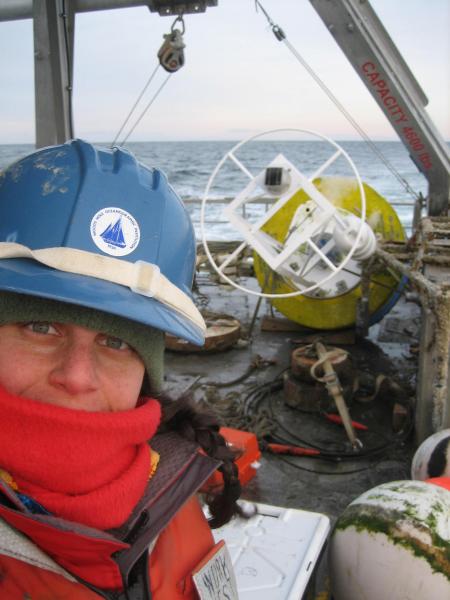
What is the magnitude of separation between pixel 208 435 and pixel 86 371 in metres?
0.59

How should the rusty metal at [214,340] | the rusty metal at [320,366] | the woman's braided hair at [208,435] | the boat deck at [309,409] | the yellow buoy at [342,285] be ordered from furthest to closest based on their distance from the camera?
the yellow buoy at [342,285]
the rusty metal at [214,340]
the rusty metal at [320,366]
the boat deck at [309,409]
the woman's braided hair at [208,435]

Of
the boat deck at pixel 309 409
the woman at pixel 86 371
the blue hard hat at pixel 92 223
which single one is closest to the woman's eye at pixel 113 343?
the woman at pixel 86 371

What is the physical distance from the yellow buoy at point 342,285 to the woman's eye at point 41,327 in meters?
5.20

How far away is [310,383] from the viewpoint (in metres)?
5.04

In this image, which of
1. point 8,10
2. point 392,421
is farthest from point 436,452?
point 8,10

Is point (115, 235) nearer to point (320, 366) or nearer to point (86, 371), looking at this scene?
point (86, 371)

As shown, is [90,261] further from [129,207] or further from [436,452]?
[436,452]

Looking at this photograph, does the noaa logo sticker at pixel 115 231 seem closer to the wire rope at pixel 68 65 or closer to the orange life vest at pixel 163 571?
the orange life vest at pixel 163 571

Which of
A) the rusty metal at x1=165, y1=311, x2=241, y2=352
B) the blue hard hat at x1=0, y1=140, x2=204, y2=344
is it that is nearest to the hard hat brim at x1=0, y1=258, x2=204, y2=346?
the blue hard hat at x1=0, y1=140, x2=204, y2=344

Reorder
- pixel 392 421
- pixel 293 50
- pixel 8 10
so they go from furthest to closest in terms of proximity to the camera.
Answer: pixel 293 50 → pixel 392 421 → pixel 8 10

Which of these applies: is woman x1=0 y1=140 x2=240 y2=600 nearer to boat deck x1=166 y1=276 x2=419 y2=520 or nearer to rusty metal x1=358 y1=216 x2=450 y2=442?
boat deck x1=166 y1=276 x2=419 y2=520

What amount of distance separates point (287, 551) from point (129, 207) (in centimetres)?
156

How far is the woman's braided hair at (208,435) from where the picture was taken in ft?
5.65

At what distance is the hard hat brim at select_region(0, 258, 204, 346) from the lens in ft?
3.85
